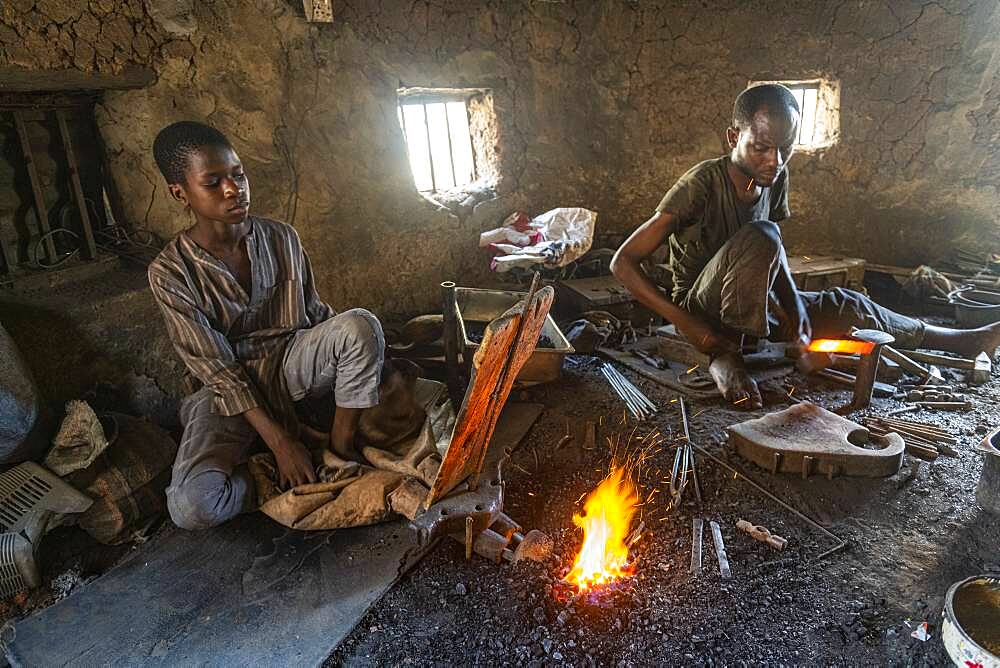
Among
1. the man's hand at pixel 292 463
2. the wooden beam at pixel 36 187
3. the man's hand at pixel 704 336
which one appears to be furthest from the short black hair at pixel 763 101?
the wooden beam at pixel 36 187

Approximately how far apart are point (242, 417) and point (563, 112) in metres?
3.98

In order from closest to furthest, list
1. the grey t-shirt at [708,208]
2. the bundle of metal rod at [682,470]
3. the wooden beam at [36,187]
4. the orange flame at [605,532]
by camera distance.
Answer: the orange flame at [605,532] → the bundle of metal rod at [682,470] → the wooden beam at [36,187] → the grey t-shirt at [708,208]

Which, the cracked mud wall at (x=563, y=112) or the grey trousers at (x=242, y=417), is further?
the cracked mud wall at (x=563, y=112)

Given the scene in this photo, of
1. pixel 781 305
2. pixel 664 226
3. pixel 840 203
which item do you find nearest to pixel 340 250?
pixel 664 226

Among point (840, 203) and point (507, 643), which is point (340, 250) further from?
point (840, 203)

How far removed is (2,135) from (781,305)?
4626 mm

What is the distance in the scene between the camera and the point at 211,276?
2.78 meters

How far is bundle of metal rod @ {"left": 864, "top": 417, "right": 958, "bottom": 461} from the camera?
10.1ft

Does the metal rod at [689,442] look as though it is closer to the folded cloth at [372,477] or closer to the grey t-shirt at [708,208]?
the grey t-shirt at [708,208]

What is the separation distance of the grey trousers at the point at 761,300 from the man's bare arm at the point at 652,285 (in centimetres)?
13

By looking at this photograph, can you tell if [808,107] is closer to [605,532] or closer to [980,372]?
[980,372]

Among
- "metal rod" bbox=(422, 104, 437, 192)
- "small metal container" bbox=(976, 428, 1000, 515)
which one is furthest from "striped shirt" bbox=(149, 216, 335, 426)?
"small metal container" bbox=(976, 428, 1000, 515)

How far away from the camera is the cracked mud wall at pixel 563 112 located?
163 inches

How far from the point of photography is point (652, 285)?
3893 millimetres
